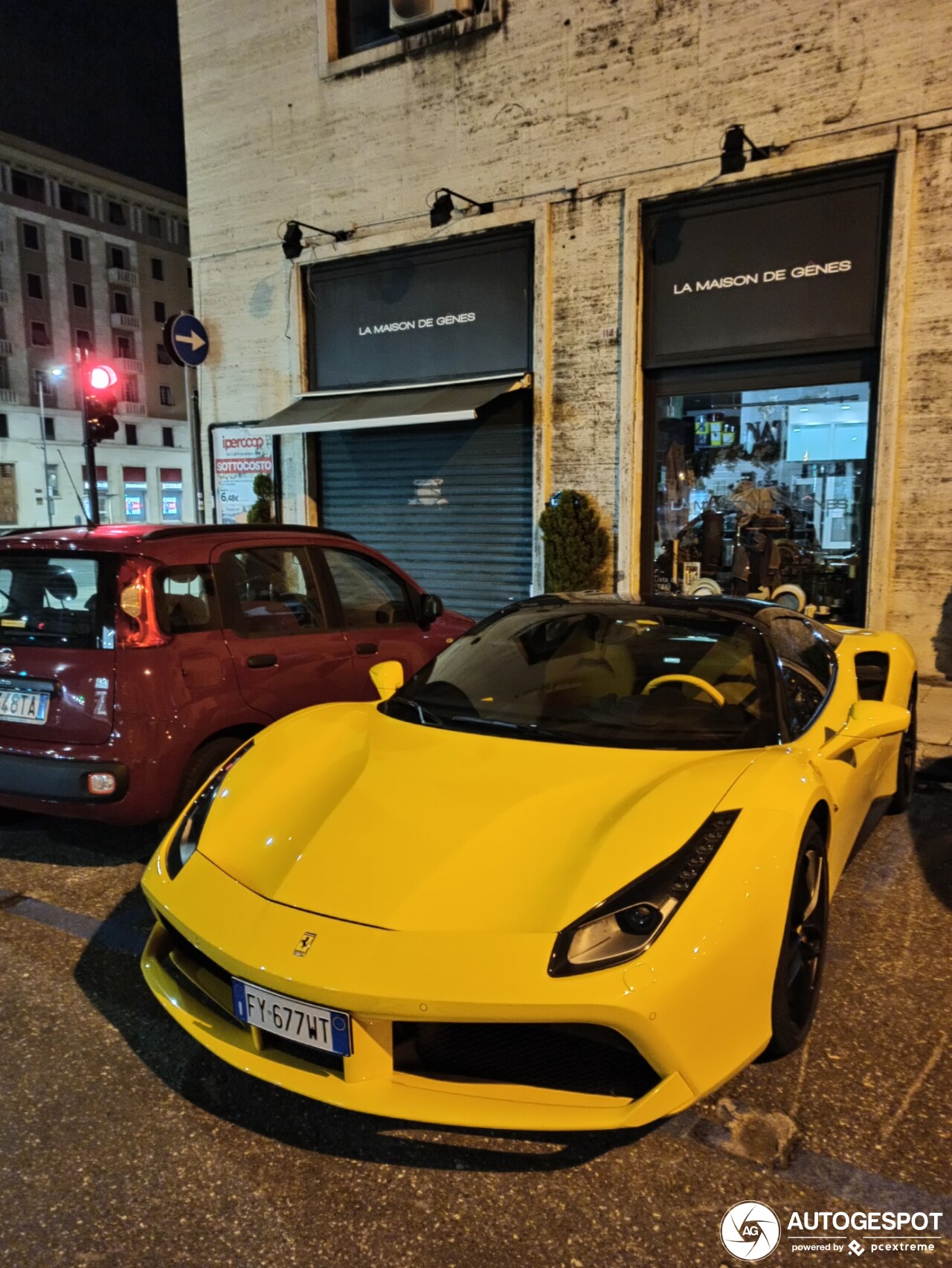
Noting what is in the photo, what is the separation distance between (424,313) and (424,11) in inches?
125

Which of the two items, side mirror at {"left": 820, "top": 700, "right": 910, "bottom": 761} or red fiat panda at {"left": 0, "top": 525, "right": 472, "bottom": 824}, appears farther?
red fiat panda at {"left": 0, "top": 525, "right": 472, "bottom": 824}

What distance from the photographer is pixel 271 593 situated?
185 inches

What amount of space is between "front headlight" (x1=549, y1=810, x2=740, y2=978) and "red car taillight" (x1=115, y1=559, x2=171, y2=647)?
8.42 feet

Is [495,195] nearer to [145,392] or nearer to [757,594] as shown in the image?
[757,594]

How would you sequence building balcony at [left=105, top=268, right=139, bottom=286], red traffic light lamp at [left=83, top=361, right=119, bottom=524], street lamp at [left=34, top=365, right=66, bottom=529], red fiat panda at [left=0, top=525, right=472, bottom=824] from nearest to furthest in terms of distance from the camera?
red fiat panda at [left=0, top=525, right=472, bottom=824]
red traffic light lamp at [left=83, top=361, right=119, bottom=524]
street lamp at [left=34, top=365, right=66, bottom=529]
building balcony at [left=105, top=268, right=139, bottom=286]

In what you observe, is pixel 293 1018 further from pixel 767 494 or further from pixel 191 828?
pixel 767 494

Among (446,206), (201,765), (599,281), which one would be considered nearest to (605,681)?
(201,765)

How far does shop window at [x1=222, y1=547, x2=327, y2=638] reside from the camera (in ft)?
14.4

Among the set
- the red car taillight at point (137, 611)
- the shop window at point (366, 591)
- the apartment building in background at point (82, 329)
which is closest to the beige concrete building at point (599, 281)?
the shop window at point (366, 591)

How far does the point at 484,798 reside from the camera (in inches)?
102

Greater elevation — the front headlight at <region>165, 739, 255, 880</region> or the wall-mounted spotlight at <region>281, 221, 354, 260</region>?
the wall-mounted spotlight at <region>281, 221, 354, 260</region>

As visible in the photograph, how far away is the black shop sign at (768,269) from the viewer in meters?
8.01

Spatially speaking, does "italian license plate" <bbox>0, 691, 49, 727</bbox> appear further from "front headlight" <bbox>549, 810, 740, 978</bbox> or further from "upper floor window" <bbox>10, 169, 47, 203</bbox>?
"upper floor window" <bbox>10, 169, 47, 203</bbox>

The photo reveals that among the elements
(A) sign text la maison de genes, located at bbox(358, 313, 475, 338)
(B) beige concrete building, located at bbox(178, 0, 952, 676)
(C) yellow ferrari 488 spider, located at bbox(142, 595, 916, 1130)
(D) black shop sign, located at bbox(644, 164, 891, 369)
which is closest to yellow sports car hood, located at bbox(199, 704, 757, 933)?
(C) yellow ferrari 488 spider, located at bbox(142, 595, 916, 1130)
